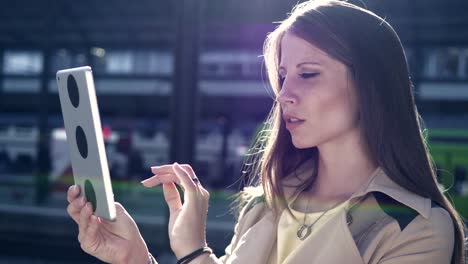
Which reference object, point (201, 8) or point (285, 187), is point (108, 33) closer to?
point (201, 8)

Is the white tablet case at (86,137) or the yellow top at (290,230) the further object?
the yellow top at (290,230)

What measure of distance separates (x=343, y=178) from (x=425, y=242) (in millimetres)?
350

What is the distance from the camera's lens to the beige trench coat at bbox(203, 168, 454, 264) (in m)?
1.35

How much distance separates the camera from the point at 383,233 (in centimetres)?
140

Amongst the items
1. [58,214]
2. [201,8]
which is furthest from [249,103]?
[201,8]

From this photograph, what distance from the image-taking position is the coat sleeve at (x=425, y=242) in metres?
A: 1.35

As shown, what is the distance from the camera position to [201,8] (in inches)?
279

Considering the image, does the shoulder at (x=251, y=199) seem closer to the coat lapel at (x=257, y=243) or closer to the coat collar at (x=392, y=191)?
the coat lapel at (x=257, y=243)

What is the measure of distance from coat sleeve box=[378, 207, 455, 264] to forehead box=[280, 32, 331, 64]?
49cm

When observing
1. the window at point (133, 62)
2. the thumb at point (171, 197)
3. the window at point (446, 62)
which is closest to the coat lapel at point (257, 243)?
the thumb at point (171, 197)

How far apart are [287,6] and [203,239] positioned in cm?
976

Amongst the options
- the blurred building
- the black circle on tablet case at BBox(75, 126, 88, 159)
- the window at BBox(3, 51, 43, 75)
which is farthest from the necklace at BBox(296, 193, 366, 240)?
the window at BBox(3, 51, 43, 75)

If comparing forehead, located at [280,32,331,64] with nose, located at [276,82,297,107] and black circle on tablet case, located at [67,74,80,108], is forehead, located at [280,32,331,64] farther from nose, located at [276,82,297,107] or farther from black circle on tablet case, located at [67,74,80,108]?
black circle on tablet case, located at [67,74,80,108]

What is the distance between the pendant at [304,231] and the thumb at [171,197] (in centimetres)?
36
